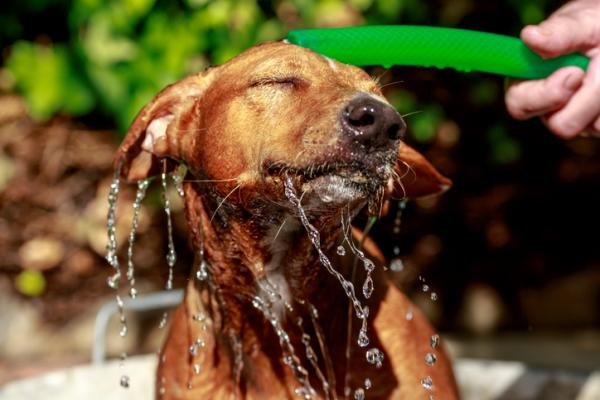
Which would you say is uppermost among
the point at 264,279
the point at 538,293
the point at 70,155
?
the point at 264,279

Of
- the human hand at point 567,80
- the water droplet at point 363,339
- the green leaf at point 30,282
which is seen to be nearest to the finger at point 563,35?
the human hand at point 567,80

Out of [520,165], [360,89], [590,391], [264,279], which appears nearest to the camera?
[360,89]

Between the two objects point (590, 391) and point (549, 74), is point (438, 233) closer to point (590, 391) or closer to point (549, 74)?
point (590, 391)

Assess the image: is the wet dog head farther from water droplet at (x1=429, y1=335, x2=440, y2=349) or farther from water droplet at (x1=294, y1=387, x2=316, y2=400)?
water droplet at (x1=294, y1=387, x2=316, y2=400)

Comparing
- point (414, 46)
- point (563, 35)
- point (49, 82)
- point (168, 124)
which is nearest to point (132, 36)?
point (49, 82)

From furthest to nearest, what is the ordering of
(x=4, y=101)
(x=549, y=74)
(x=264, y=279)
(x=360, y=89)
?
(x=4, y=101) → (x=549, y=74) → (x=264, y=279) → (x=360, y=89)

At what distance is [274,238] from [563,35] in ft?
3.14

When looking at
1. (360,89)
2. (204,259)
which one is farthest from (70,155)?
(360,89)

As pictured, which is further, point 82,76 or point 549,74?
point 82,76

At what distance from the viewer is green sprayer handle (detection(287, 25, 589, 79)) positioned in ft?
8.23

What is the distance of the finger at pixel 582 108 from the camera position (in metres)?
2.72

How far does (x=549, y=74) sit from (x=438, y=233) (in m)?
2.48

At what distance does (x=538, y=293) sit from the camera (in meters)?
5.38

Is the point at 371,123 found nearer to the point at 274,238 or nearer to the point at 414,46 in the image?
the point at 274,238
